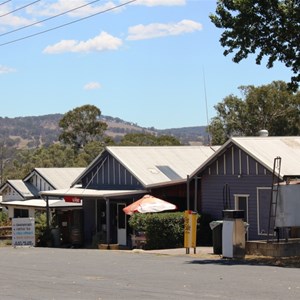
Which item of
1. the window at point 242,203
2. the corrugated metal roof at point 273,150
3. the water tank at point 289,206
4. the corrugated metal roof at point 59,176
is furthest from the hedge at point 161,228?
the corrugated metal roof at point 59,176

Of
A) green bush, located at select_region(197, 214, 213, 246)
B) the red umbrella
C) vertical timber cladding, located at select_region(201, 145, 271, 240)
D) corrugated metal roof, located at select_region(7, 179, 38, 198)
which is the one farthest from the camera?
corrugated metal roof, located at select_region(7, 179, 38, 198)

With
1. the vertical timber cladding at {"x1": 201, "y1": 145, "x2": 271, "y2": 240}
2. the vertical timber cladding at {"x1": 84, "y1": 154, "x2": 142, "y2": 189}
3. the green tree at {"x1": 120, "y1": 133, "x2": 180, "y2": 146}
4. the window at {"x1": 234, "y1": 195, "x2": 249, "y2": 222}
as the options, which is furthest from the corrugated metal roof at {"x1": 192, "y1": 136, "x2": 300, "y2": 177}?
the green tree at {"x1": 120, "y1": 133, "x2": 180, "y2": 146}

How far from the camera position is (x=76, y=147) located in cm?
8919

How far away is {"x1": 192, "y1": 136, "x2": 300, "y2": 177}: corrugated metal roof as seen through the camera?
1101 inches

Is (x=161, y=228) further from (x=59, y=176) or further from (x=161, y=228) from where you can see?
(x=59, y=176)

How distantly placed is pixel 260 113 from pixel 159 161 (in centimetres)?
3420

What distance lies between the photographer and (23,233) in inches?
1319

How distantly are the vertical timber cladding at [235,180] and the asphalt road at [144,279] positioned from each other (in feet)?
20.0

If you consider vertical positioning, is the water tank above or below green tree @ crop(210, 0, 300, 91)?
below

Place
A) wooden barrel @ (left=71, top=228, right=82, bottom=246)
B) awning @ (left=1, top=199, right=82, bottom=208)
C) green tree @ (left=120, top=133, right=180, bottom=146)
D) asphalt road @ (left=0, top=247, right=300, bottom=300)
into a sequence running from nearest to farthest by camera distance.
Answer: asphalt road @ (left=0, top=247, right=300, bottom=300) < wooden barrel @ (left=71, top=228, right=82, bottom=246) < awning @ (left=1, top=199, right=82, bottom=208) < green tree @ (left=120, top=133, right=180, bottom=146)

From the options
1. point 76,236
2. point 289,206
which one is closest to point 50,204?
point 76,236

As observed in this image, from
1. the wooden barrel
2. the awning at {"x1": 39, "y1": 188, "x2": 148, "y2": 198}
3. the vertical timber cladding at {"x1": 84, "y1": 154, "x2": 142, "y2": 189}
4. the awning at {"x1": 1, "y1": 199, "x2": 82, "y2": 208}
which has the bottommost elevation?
the wooden barrel

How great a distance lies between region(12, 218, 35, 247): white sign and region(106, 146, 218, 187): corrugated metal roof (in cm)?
548

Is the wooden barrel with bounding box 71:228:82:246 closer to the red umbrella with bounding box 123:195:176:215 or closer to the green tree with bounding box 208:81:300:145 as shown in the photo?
the red umbrella with bounding box 123:195:176:215
